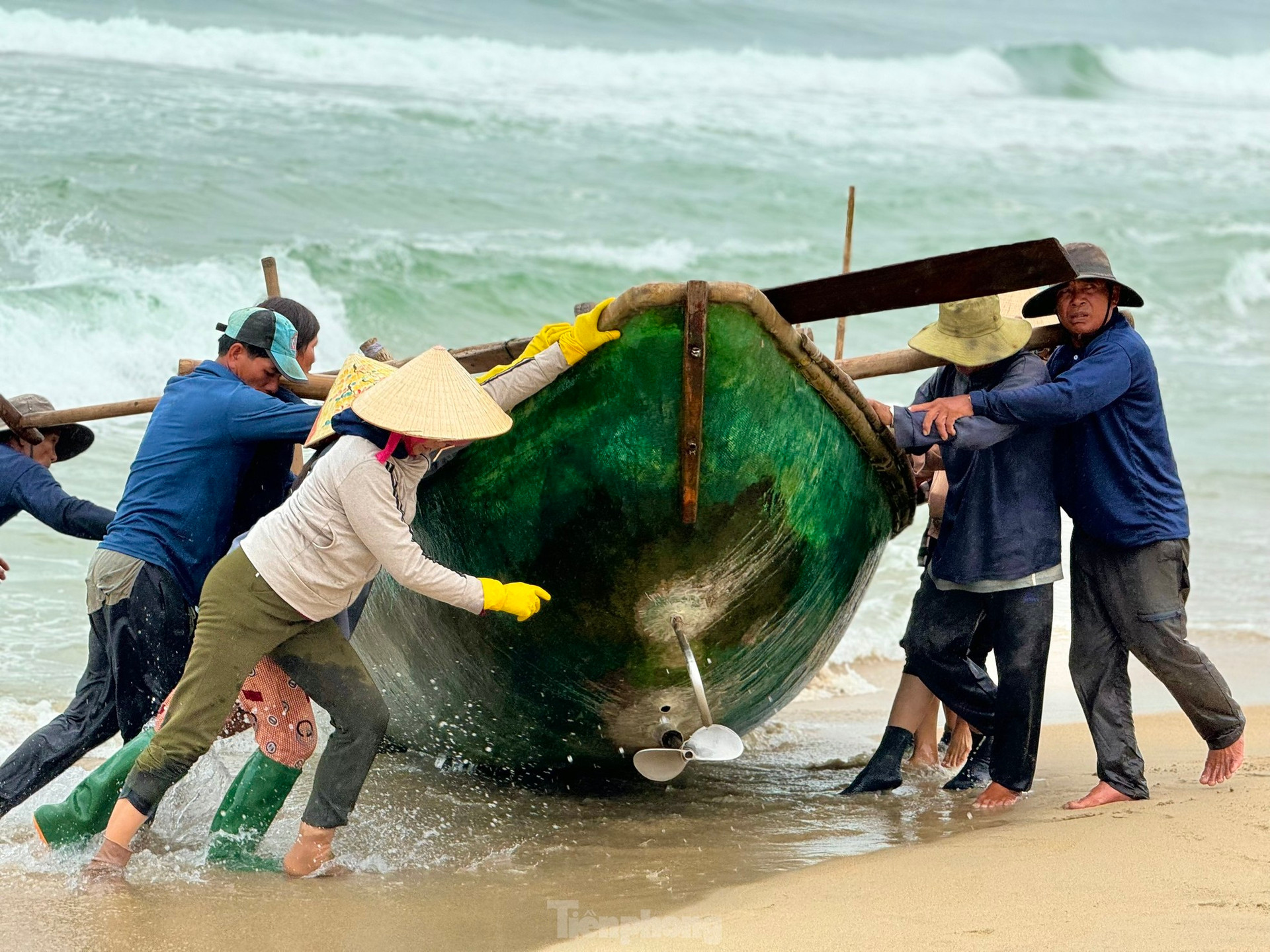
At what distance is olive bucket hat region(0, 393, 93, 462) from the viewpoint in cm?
489

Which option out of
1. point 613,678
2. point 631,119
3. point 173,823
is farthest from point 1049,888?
point 631,119

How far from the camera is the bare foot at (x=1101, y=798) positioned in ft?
14.2

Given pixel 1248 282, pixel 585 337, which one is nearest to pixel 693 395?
pixel 585 337

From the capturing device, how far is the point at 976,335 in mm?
4305

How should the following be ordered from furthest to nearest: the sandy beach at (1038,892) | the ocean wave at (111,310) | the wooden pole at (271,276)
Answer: the ocean wave at (111,310), the wooden pole at (271,276), the sandy beach at (1038,892)

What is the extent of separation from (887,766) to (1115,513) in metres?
1.17

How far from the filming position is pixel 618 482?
406 centimetres

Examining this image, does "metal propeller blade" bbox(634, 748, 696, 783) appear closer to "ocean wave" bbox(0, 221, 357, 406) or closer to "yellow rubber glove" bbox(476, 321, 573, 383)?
"yellow rubber glove" bbox(476, 321, 573, 383)

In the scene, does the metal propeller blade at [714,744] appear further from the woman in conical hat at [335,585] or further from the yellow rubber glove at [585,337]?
the yellow rubber glove at [585,337]

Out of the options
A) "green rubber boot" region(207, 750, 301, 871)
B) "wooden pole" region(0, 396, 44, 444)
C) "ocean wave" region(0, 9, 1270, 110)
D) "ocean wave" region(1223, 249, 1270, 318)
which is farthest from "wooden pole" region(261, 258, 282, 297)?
"ocean wave" region(0, 9, 1270, 110)

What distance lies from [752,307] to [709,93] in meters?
24.4

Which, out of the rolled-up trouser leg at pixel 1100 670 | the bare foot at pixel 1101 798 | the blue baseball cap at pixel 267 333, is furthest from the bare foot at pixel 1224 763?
the blue baseball cap at pixel 267 333

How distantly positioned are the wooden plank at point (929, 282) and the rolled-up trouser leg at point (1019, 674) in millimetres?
1028

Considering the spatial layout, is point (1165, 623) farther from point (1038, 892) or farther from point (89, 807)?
point (89, 807)
